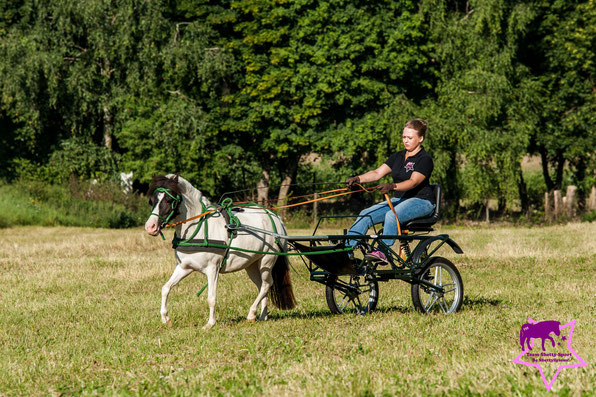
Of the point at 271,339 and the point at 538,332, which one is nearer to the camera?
the point at 538,332

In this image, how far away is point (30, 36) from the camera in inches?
1182

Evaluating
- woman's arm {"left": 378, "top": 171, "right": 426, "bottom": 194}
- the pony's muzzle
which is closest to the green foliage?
the pony's muzzle

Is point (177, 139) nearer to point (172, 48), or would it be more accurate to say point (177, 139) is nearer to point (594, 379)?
point (172, 48)

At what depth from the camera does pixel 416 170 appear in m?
8.44

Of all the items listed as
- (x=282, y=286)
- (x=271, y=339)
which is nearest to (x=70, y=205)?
(x=282, y=286)

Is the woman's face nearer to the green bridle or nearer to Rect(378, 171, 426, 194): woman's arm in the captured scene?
Rect(378, 171, 426, 194): woman's arm

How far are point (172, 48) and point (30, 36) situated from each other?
621 cm

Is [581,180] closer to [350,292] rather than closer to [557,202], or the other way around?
[557,202]

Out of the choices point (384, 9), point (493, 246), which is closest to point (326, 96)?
point (384, 9)

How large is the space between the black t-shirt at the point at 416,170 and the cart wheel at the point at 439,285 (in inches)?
34.3

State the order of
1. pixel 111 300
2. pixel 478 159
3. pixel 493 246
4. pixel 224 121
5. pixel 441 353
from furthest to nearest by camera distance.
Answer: pixel 224 121, pixel 478 159, pixel 493 246, pixel 111 300, pixel 441 353

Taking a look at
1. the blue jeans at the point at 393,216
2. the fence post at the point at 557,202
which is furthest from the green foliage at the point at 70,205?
the blue jeans at the point at 393,216

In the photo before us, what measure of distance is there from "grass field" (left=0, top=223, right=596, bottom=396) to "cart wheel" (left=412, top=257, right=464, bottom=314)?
0.74 feet

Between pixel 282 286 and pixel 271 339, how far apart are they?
6.04 ft
